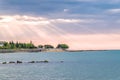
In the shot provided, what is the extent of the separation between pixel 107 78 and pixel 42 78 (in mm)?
14939

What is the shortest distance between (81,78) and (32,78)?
1118 cm

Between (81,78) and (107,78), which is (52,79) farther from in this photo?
(107,78)

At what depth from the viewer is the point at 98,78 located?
89.6 m

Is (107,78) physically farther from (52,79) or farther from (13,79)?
(13,79)

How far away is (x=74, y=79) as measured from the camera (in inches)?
3423

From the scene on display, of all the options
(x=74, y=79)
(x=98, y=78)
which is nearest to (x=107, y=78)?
(x=98, y=78)

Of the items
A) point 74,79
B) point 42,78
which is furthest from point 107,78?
point 42,78

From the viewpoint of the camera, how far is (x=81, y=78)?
8912 centimetres

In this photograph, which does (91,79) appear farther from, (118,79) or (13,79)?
(13,79)

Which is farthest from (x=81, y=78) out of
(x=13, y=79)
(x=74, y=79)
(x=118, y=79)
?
(x=13, y=79)

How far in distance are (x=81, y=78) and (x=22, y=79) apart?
13.5 metres

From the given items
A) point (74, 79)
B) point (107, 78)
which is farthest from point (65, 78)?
point (107, 78)

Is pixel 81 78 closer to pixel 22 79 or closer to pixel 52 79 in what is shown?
pixel 52 79

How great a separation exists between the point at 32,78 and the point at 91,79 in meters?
13.4
